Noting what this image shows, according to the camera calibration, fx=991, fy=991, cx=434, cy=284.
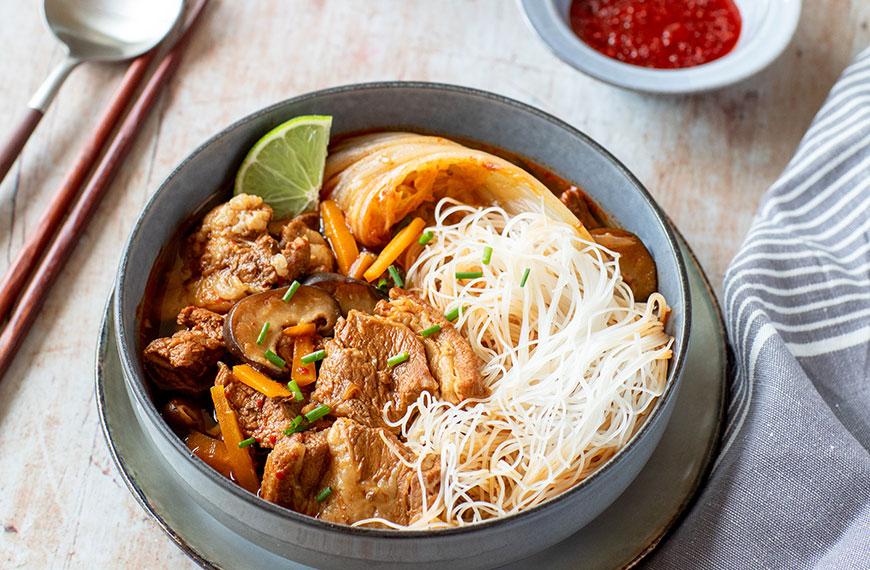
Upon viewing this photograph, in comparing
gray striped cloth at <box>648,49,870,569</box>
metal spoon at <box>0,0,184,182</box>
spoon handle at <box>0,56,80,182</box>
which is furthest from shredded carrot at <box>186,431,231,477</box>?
metal spoon at <box>0,0,184,182</box>

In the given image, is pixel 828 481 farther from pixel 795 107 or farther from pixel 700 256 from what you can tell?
pixel 795 107

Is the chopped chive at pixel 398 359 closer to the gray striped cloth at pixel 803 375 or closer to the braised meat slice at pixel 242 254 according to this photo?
the braised meat slice at pixel 242 254

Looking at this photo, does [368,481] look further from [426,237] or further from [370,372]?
[426,237]

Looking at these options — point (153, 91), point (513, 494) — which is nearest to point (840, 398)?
point (513, 494)

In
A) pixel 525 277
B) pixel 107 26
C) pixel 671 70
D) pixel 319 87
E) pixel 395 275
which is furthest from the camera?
pixel 319 87

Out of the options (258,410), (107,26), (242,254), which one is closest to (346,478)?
(258,410)

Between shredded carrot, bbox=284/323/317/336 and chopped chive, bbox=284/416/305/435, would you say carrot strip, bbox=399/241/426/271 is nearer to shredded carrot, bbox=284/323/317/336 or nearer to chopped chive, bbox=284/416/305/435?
shredded carrot, bbox=284/323/317/336
